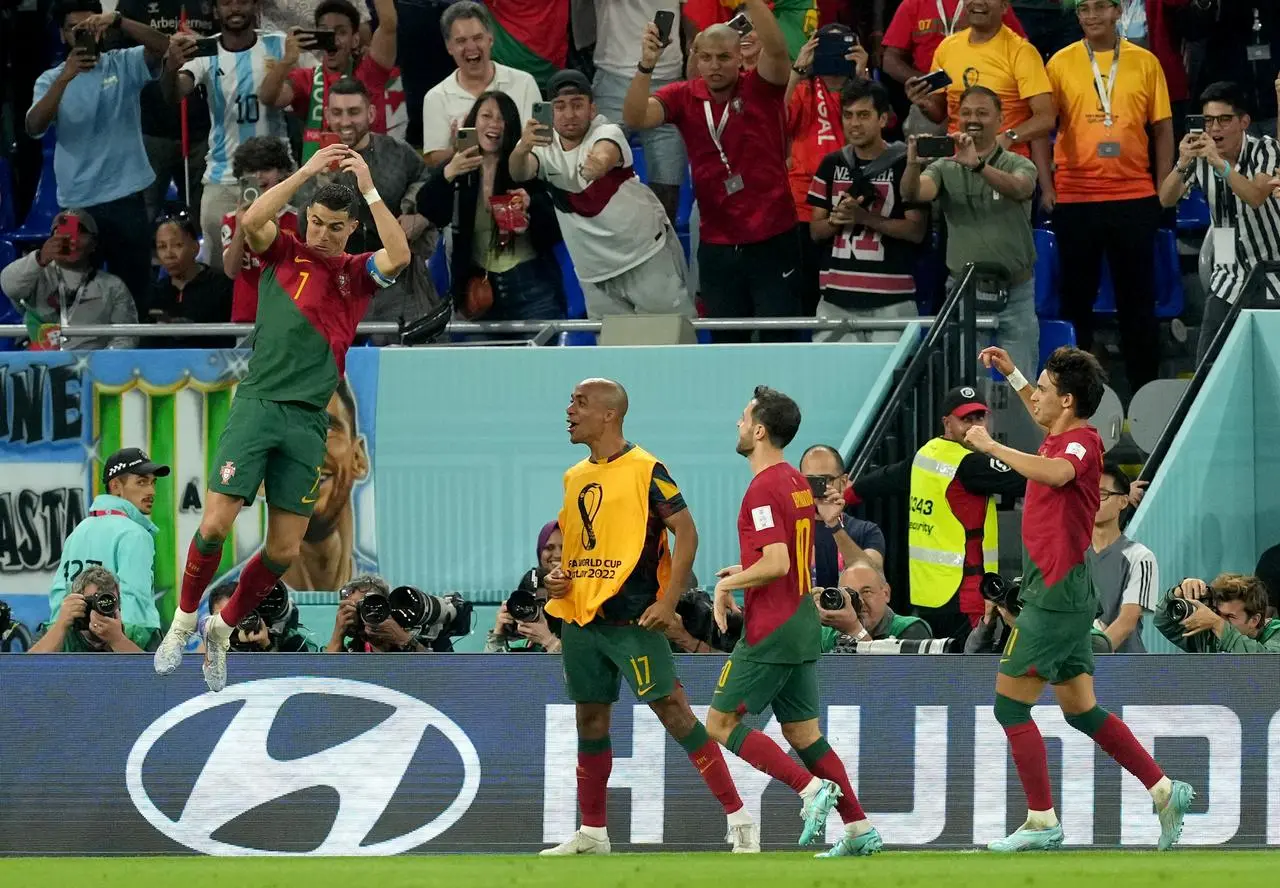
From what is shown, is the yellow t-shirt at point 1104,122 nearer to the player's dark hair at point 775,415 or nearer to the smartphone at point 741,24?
the smartphone at point 741,24

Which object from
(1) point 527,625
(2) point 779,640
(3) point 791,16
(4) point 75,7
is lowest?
(1) point 527,625

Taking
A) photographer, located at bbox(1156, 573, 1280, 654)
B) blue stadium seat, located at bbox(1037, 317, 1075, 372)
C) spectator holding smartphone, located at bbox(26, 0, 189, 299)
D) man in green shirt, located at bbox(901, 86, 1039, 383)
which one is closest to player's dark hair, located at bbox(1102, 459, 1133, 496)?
photographer, located at bbox(1156, 573, 1280, 654)

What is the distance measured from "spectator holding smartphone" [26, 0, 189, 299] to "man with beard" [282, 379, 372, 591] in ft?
9.19

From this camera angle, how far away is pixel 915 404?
12.3m

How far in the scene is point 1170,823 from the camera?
911 cm

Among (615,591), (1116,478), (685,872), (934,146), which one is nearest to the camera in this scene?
(685,872)

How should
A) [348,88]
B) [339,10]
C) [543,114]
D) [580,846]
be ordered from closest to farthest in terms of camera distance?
[580,846], [543,114], [348,88], [339,10]

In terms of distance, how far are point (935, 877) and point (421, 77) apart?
10.1m

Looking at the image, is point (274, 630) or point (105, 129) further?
point (105, 129)

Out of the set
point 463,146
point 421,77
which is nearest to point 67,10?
point 421,77

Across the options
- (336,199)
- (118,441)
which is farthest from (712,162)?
(336,199)

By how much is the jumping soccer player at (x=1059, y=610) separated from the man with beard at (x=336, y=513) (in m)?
4.85

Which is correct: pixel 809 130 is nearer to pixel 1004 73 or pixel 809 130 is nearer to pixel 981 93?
pixel 1004 73

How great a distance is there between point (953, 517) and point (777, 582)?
2650 mm
